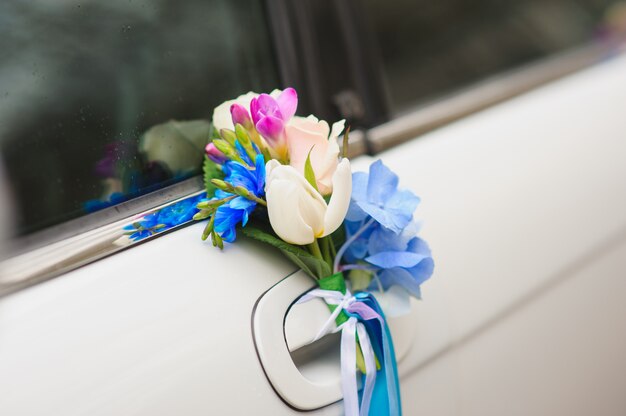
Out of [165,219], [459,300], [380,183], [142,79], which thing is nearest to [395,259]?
[380,183]

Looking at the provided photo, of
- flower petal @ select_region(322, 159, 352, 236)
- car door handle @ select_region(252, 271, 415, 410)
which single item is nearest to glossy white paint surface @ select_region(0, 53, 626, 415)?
car door handle @ select_region(252, 271, 415, 410)

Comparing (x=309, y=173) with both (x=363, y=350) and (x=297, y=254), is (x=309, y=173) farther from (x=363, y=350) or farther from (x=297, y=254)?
(x=363, y=350)

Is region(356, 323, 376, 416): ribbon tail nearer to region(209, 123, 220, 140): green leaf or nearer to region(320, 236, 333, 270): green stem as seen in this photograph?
region(320, 236, 333, 270): green stem

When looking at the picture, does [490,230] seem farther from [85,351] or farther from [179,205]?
[85,351]

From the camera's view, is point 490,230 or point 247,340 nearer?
point 247,340

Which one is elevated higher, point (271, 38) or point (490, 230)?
point (271, 38)

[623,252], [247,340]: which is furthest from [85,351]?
[623,252]

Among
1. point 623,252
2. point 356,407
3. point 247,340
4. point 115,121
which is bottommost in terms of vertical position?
point 623,252

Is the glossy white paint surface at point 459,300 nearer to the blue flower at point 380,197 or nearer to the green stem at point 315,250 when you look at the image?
the green stem at point 315,250

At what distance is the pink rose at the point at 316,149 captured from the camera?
1.00m

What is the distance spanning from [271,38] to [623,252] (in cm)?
97

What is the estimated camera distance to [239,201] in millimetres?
969

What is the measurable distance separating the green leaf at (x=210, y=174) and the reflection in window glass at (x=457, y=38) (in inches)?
22.5

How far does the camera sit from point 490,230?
Answer: 1.31m
